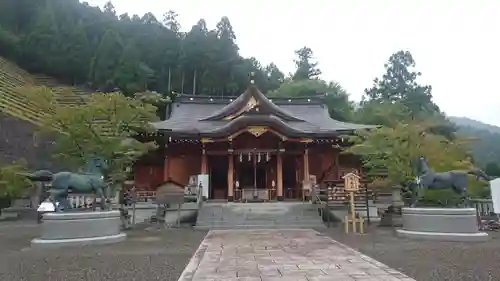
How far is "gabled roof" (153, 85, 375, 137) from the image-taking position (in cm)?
1967

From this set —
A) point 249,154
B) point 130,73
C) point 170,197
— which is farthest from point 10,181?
point 130,73

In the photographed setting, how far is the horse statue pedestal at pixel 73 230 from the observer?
32.7 ft

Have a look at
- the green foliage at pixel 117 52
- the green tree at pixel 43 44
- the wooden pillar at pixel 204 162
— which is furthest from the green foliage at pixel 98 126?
the green tree at pixel 43 44

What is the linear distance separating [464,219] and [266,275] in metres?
6.98

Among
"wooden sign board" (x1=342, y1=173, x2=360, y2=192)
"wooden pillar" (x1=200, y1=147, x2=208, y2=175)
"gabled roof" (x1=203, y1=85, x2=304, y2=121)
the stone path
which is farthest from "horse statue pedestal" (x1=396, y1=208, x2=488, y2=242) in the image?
"gabled roof" (x1=203, y1=85, x2=304, y2=121)

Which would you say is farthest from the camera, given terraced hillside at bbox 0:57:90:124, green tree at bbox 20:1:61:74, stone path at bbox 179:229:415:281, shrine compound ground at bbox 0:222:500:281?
green tree at bbox 20:1:61:74

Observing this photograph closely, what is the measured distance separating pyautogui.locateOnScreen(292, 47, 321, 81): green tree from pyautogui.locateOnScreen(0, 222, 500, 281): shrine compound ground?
49.6 meters

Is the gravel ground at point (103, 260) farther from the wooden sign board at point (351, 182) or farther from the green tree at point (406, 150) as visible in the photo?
the green tree at point (406, 150)

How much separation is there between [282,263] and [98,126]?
9.38 m

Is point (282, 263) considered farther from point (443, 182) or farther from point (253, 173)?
point (253, 173)

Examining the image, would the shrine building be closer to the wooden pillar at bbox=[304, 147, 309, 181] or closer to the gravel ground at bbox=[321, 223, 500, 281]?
→ the wooden pillar at bbox=[304, 147, 309, 181]

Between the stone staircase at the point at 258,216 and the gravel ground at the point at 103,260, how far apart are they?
324 centimetres

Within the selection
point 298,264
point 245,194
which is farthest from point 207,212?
point 298,264

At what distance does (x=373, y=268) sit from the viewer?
6.51 meters
